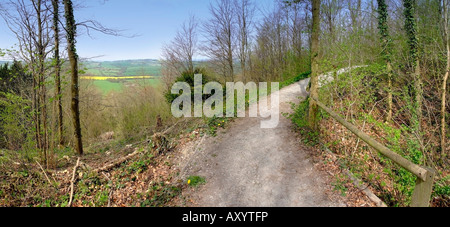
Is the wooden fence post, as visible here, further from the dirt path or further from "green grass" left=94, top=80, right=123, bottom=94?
"green grass" left=94, top=80, right=123, bottom=94

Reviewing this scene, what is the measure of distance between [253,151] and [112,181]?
3813 mm

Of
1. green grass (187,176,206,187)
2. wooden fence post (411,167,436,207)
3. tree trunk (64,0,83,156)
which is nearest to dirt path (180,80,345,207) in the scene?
green grass (187,176,206,187)

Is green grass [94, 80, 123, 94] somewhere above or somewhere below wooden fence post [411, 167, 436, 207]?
above

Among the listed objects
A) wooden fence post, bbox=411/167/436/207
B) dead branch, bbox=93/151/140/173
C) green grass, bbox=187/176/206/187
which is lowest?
green grass, bbox=187/176/206/187

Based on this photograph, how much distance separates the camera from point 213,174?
561cm

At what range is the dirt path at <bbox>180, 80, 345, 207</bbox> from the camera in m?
4.56

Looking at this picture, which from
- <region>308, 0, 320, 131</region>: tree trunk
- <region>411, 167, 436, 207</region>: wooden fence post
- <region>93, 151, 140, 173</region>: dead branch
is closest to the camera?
<region>411, 167, 436, 207</region>: wooden fence post

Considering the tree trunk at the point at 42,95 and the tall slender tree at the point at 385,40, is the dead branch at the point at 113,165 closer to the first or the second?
the tree trunk at the point at 42,95

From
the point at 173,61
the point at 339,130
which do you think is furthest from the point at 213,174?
the point at 173,61

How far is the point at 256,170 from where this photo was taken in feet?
18.3

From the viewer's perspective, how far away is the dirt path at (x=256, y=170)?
15.0 feet

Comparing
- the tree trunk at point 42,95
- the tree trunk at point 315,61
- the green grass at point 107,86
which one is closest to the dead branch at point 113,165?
the tree trunk at point 42,95
